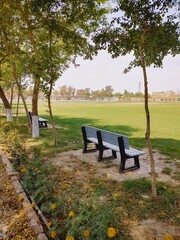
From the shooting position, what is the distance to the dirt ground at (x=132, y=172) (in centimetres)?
287

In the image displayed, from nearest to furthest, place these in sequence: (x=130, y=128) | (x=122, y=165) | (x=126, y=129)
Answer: (x=122, y=165) → (x=126, y=129) → (x=130, y=128)

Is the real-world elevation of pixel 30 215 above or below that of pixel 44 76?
below

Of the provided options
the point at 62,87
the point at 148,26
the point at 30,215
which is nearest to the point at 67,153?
the point at 30,215

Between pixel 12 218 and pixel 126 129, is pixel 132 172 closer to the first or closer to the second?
pixel 12 218

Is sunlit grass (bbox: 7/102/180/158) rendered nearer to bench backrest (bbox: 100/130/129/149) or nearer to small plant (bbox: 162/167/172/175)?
small plant (bbox: 162/167/172/175)

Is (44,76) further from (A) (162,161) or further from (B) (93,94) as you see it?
(B) (93,94)

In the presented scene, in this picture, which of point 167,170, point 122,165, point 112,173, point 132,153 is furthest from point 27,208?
point 167,170

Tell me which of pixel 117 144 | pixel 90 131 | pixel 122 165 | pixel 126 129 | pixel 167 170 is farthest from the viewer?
pixel 126 129

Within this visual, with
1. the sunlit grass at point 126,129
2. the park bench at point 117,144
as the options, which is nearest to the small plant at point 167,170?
the park bench at point 117,144

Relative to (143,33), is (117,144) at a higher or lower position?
lower

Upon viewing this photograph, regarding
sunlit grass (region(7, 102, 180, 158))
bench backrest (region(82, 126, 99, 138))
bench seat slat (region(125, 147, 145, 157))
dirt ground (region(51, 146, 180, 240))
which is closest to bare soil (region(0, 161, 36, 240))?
dirt ground (region(51, 146, 180, 240))

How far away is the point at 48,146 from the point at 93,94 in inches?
5524

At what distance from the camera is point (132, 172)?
5.20 meters

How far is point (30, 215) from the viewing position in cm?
297
